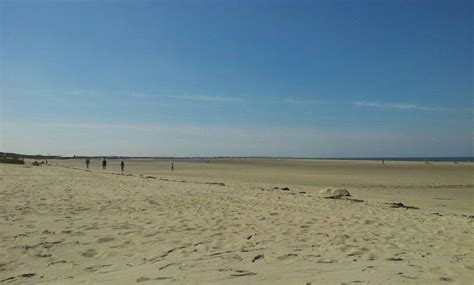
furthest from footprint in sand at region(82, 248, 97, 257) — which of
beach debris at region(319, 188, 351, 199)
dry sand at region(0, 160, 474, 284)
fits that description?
beach debris at region(319, 188, 351, 199)

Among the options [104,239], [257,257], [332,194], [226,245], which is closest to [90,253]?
[104,239]

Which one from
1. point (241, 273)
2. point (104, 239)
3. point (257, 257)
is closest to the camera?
point (241, 273)

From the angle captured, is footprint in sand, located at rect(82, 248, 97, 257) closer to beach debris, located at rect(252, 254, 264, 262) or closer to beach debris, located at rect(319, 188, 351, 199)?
beach debris, located at rect(252, 254, 264, 262)

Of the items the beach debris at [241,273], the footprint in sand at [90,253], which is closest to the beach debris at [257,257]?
the beach debris at [241,273]

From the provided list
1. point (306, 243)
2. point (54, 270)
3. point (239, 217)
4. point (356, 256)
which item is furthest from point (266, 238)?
point (54, 270)

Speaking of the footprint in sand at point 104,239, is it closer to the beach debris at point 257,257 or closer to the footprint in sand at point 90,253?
the footprint in sand at point 90,253

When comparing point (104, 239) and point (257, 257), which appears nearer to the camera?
point (257, 257)

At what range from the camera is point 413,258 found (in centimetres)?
607

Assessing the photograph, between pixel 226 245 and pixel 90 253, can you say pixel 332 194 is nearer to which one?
pixel 226 245

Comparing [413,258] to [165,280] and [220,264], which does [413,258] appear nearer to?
[220,264]

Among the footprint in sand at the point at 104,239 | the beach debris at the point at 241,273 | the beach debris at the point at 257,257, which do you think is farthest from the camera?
the footprint in sand at the point at 104,239

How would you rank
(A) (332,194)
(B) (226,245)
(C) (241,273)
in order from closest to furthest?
1. (C) (241,273)
2. (B) (226,245)
3. (A) (332,194)

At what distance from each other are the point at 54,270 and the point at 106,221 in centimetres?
358

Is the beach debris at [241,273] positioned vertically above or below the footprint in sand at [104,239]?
below
